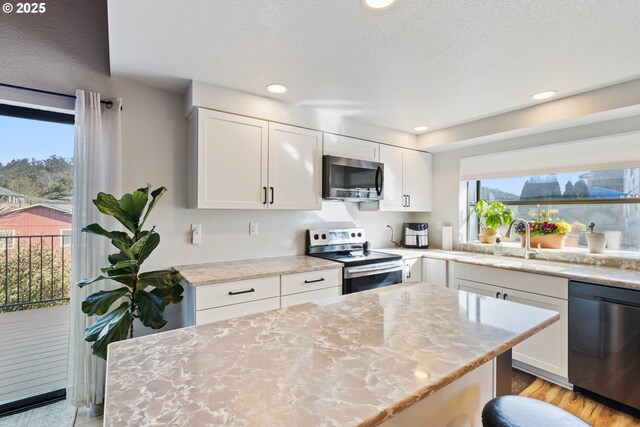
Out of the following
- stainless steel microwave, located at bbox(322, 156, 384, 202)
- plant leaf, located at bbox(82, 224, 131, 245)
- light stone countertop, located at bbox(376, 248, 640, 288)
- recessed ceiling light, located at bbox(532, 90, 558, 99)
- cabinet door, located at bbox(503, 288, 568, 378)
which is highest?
recessed ceiling light, located at bbox(532, 90, 558, 99)

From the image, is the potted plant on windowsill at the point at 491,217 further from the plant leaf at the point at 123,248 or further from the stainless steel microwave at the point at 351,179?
Answer: the plant leaf at the point at 123,248

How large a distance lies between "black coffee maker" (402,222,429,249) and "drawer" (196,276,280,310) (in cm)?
210

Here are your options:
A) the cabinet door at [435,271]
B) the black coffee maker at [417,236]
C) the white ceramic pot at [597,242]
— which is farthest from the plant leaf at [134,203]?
the white ceramic pot at [597,242]

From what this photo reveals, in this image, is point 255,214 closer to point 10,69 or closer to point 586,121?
point 10,69

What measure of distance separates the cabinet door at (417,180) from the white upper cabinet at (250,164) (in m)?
1.32

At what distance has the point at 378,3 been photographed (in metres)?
1.42

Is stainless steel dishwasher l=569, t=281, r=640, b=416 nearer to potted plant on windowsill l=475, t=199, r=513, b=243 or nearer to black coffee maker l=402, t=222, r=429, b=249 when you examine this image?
potted plant on windowsill l=475, t=199, r=513, b=243

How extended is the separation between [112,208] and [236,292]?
0.93 m

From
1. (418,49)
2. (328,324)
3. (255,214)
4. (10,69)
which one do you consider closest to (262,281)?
(255,214)

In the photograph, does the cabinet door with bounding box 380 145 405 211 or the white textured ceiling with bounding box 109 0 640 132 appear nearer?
the white textured ceiling with bounding box 109 0 640 132

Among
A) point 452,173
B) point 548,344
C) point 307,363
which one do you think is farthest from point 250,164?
point 548,344

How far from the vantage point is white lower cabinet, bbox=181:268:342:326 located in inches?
80.0

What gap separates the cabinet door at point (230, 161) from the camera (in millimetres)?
2322

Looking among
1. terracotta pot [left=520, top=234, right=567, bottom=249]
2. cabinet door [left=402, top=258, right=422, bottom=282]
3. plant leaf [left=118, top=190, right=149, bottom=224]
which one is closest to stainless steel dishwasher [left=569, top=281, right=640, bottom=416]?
terracotta pot [left=520, top=234, right=567, bottom=249]
